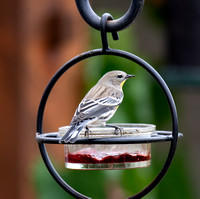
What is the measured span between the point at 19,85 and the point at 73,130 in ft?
7.15

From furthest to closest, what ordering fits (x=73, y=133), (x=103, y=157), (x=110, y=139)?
(x=103, y=157) → (x=73, y=133) → (x=110, y=139)

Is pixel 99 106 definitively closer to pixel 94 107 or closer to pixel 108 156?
pixel 94 107

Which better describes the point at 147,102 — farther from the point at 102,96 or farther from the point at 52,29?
the point at 102,96

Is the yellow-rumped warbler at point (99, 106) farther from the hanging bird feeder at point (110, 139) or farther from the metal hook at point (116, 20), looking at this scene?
the metal hook at point (116, 20)

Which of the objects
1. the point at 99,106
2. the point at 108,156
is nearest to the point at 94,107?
the point at 99,106

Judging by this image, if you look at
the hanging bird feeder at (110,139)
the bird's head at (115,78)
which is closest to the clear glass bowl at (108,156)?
the hanging bird feeder at (110,139)

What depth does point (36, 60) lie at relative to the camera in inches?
193

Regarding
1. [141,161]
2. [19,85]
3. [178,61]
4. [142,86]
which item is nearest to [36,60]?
[19,85]

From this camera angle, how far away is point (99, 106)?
3.04 meters

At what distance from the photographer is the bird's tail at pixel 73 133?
262cm

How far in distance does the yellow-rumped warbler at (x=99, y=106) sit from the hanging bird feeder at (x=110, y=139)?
0.06 metres

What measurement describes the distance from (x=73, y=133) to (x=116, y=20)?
568 millimetres

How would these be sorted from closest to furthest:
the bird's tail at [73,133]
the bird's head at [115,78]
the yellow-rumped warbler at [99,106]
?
the bird's tail at [73,133] → the yellow-rumped warbler at [99,106] → the bird's head at [115,78]

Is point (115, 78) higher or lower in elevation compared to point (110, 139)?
higher
